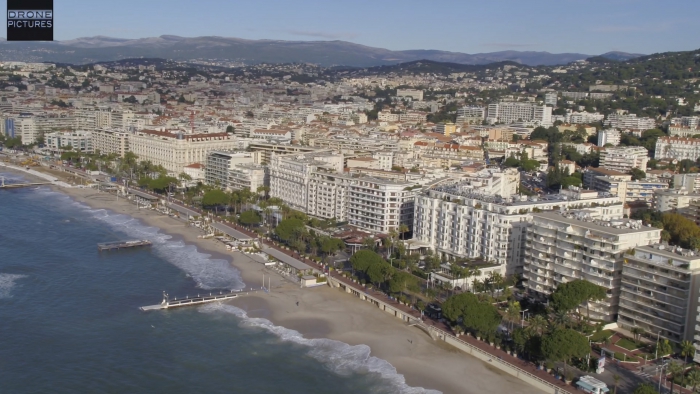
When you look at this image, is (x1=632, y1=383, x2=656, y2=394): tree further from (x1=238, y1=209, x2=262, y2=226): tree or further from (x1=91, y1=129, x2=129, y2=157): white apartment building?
(x1=91, y1=129, x2=129, y2=157): white apartment building

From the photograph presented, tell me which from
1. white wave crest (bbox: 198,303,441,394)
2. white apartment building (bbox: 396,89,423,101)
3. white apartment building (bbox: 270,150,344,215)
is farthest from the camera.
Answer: white apartment building (bbox: 396,89,423,101)

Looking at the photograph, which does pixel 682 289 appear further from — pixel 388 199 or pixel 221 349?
pixel 388 199

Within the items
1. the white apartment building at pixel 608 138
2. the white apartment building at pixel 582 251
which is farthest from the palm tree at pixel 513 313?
the white apartment building at pixel 608 138

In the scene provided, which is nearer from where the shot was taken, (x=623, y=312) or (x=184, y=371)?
(x=184, y=371)

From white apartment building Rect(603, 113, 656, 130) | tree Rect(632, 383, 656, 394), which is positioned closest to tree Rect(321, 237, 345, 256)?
tree Rect(632, 383, 656, 394)

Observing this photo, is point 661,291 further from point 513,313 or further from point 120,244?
point 120,244

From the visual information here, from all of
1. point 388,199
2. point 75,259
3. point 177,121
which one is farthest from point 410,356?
point 177,121

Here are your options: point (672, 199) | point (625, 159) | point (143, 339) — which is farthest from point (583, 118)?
point (143, 339)
